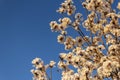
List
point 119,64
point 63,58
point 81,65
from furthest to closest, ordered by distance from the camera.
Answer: point 63,58 → point 81,65 → point 119,64

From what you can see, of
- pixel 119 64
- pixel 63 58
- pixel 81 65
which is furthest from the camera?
pixel 63 58

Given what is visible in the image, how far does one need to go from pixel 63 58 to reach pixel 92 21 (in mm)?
1507

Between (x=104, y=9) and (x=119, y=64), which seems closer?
(x=119, y=64)

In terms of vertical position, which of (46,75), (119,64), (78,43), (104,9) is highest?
(104,9)

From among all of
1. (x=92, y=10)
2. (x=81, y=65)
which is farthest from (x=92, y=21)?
(x=81, y=65)

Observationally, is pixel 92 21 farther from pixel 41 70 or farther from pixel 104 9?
pixel 41 70

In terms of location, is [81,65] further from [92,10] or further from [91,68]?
[92,10]

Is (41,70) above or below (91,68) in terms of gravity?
above

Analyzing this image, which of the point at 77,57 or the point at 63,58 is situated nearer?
the point at 77,57

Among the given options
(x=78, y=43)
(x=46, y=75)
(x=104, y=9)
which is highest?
(x=104, y=9)

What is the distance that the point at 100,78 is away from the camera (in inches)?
372

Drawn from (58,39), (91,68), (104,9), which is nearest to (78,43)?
(58,39)

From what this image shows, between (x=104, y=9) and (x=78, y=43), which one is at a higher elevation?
(x=104, y=9)

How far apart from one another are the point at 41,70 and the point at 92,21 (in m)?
2.20
